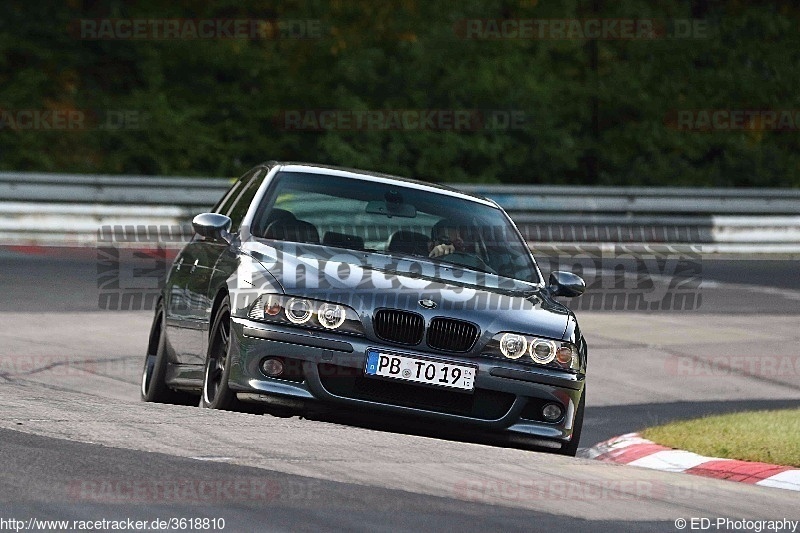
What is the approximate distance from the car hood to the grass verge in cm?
188

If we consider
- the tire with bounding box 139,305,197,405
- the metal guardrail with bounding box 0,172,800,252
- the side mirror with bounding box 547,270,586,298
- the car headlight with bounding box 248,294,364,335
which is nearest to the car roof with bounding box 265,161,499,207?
the side mirror with bounding box 547,270,586,298

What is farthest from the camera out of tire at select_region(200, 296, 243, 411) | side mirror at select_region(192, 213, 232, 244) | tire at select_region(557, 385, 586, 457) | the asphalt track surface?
side mirror at select_region(192, 213, 232, 244)

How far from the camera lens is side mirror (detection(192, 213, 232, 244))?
Result: 8977mm

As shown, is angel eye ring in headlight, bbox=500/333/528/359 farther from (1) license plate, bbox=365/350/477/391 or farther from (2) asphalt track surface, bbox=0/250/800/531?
(2) asphalt track surface, bbox=0/250/800/531

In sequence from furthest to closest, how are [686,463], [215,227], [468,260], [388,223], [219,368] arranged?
[686,463] < [388,223] < [468,260] < [215,227] < [219,368]

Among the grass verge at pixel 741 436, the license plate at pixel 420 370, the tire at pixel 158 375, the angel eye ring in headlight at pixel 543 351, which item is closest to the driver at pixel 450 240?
the angel eye ring in headlight at pixel 543 351

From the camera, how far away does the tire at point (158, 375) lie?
9773 millimetres

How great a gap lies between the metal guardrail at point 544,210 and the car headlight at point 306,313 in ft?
42.8

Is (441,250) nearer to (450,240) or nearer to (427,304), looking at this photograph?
(450,240)

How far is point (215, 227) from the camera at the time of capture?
8.96 m

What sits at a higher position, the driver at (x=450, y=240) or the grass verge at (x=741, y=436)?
the driver at (x=450, y=240)

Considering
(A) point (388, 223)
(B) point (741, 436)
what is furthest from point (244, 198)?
(B) point (741, 436)

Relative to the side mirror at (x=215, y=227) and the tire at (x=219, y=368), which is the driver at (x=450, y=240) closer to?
the side mirror at (x=215, y=227)

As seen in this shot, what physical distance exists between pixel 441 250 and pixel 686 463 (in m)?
2.07
